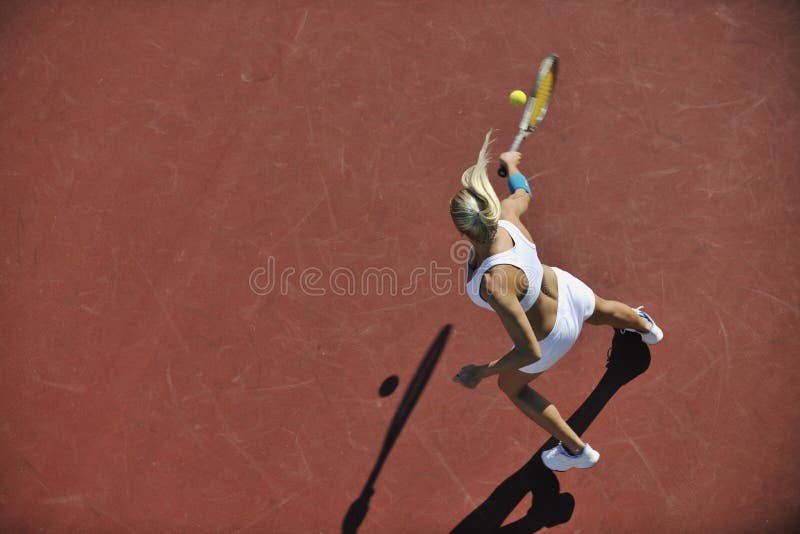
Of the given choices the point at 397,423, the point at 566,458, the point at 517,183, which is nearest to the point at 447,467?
the point at 397,423

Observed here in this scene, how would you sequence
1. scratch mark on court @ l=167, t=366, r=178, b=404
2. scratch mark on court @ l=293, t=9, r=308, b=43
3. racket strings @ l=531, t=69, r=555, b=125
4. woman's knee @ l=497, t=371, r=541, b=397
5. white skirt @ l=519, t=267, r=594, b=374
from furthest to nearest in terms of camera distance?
scratch mark on court @ l=293, t=9, r=308, b=43
scratch mark on court @ l=167, t=366, r=178, b=404
racket strings @ l=531, t=69, r=555, b=125
woman's knee @ l=497, t=371, r=541, b=397
white skirt @ l=519, t=267, r=594, b=374

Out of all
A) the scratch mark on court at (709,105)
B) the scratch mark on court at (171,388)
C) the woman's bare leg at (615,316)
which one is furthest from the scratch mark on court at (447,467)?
the scratch mark on court at (709,105)

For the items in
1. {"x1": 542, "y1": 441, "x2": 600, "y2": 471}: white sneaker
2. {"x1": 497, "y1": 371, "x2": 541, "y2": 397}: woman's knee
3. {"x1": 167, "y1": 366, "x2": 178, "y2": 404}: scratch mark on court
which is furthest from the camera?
{"x1": 167, "y1": 366, "x2": 178, "y2": 404}: scratch mark on court

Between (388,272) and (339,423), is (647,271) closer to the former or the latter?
(388,272)

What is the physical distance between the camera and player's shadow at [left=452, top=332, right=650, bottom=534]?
14.4 ft

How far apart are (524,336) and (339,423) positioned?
5.89 ft

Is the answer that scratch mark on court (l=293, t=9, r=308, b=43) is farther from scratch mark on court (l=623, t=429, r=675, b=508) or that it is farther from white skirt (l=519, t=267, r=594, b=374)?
scratch mark on court (l=623, t=429, r=675, b=508)

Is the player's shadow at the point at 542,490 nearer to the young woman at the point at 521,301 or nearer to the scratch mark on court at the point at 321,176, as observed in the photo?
the young woman at the point at 521,301

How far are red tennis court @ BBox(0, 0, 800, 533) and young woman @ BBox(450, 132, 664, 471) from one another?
1.58 feet

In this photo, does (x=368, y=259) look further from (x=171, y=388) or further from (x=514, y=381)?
(x=171, y=388)

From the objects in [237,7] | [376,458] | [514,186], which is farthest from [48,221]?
[514,186]

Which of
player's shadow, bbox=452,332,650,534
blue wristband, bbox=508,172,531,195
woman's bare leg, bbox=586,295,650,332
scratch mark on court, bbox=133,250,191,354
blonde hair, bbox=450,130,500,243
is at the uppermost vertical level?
blonde hair, bbox=450,130,500,243

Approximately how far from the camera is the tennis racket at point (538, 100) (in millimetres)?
4275

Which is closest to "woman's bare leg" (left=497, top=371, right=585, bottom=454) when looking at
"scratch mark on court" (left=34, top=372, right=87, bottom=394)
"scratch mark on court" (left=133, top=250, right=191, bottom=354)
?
"scratch mark on court" (left=133, top=250, right=191, bottom=354)
